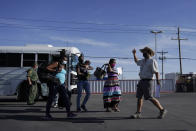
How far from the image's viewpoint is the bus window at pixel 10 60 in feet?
34.4

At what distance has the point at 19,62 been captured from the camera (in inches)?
418

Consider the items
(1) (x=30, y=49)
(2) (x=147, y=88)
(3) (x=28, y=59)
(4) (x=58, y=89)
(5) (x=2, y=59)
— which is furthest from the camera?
(1) (x=30, y=49)

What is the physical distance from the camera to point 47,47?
440 inches

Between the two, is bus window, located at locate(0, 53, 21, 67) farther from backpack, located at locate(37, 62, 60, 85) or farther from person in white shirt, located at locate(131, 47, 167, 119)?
person in white shirt, located at locate(131, 47, 167, 119)

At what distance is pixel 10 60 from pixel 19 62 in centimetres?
46

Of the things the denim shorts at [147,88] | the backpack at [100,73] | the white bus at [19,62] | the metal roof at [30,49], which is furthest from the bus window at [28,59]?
the denim shorts at [147,88]

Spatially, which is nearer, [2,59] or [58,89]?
[58,89]

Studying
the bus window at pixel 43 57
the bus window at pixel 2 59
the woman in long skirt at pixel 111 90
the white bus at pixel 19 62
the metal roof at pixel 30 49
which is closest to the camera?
the woman in long skirt at pixel 111 90

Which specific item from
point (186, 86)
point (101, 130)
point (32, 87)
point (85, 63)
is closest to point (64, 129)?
point (101, 130)

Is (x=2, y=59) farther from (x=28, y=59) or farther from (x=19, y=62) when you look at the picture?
(x=28, y=59)

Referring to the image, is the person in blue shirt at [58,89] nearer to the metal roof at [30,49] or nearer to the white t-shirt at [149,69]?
the white t-shirt at [149,69]

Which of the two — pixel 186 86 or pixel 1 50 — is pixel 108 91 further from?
pixel 186 86

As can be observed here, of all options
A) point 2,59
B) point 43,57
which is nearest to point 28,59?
point 43,57

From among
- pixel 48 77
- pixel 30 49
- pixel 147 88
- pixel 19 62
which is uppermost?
pixel 30 49
